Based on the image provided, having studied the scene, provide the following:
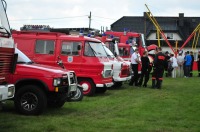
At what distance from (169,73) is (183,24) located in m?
48.0

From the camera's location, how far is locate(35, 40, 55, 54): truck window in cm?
1552

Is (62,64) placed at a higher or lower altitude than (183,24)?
lower

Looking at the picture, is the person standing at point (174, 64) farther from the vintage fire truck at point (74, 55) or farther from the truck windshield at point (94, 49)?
the vintage fire truck at point (74, 55)

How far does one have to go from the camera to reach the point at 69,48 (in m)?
15.5

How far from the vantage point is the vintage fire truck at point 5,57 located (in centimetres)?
791

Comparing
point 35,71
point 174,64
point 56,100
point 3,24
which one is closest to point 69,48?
point 56,100

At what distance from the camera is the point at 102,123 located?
9.43 metres

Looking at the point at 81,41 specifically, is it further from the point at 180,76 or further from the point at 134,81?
the point at 180,76

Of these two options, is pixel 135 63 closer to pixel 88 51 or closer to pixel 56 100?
pixel 88 51

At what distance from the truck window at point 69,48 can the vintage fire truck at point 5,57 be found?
6.77 metres

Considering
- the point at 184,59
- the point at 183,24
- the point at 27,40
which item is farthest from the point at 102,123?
the point at 183,24

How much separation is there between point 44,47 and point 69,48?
3.16 ft

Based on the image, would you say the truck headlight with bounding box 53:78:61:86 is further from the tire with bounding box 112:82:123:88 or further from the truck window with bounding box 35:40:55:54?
the tire with bounding box 112:82:123:88

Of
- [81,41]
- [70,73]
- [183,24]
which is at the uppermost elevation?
[183,24]
